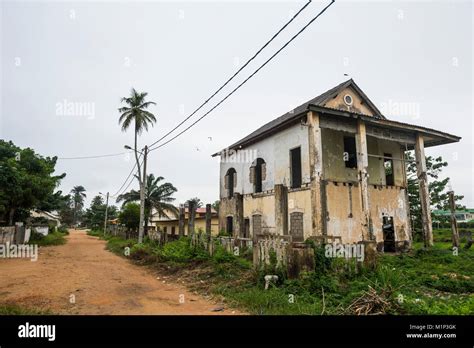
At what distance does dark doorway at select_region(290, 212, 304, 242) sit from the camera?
1409 cm

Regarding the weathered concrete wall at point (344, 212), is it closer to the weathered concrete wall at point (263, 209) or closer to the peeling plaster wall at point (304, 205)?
the peeling plaster wall at point (304, 205)

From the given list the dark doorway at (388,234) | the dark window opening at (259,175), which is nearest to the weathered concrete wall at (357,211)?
the dark doorway at (388,234)

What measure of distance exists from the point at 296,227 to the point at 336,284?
735 centimetres

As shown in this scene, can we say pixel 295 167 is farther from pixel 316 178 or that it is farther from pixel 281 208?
pixel 281 208

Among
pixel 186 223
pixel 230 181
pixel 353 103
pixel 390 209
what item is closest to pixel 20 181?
pixel 230 181

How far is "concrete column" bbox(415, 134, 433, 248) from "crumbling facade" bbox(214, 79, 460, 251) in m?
0.05

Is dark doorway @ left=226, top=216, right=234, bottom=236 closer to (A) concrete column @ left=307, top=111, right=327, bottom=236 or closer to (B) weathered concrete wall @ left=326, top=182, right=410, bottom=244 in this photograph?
(B) weathered concrete wall @ left=326, top=182, right=410, bottom=244

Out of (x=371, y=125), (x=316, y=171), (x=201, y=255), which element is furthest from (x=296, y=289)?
(x=371, y=125)

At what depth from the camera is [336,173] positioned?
15.1m

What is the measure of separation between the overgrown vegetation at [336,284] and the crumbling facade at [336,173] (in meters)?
2.86

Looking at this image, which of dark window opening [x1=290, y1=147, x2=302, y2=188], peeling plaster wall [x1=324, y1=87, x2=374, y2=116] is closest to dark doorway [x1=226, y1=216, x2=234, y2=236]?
dark window opening [x1=290, y1=147, x2=302, y2=188]
